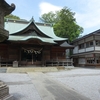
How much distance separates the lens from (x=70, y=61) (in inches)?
776

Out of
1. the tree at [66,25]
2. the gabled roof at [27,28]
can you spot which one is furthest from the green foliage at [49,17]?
the gabled roof at [27,28]

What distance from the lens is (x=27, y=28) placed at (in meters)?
20.1

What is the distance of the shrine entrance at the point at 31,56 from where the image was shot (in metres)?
18.9

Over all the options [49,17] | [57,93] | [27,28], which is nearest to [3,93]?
[57,93]

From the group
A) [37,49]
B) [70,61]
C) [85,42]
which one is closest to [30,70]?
[37,49]

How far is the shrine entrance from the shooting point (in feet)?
62.0

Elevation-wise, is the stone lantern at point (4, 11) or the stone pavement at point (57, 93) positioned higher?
the stone lantern at point (4, 11)

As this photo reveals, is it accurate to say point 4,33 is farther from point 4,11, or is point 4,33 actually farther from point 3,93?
point 3,93

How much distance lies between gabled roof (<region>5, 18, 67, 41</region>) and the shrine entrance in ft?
8.69

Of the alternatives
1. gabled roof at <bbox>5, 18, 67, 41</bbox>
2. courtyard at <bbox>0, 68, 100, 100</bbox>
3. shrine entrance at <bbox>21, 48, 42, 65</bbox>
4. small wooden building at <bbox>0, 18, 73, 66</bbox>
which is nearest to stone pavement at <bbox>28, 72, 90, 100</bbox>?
courtyard at <bbox>0, 68, 100, 100</bbox>

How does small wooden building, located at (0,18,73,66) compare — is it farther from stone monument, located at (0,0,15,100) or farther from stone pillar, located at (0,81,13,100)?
stone pillar, located at (0,81,13,100)

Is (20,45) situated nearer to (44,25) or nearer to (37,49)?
(37,49)

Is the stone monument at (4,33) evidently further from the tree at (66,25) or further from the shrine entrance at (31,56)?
the tree at (66,25)

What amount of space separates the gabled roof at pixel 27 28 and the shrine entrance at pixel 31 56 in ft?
8.69
